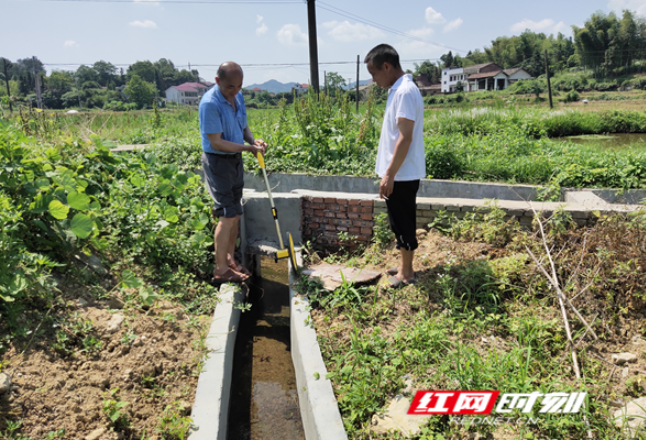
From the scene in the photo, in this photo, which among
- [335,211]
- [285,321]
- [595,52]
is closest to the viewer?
[285,321]

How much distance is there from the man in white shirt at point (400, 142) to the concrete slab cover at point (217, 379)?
1.70 meters

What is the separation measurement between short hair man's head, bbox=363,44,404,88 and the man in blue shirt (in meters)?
1.21

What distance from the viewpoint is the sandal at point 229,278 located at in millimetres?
4059

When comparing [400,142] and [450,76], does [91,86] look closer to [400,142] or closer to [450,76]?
[450,76]

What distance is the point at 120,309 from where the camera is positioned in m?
3.21

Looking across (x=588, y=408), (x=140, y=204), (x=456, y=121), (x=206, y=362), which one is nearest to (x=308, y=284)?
(x=206, y=362)

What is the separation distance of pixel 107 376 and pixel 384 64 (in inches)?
120

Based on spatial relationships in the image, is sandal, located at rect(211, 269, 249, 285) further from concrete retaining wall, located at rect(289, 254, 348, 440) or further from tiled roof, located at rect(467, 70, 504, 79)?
tiled roof, located at rect(467, 70, 504, 79)

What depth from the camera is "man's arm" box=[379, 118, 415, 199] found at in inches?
121

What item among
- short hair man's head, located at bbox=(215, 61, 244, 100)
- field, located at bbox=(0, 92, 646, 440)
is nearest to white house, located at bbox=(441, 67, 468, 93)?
field, located at bbox=(0, 92, 646, 440)

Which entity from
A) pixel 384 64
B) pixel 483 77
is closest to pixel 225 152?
pixel 384 64

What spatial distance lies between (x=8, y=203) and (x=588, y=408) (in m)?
4.08

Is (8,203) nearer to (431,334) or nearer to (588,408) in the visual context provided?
(431,334)

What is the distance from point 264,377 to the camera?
11.6ft
